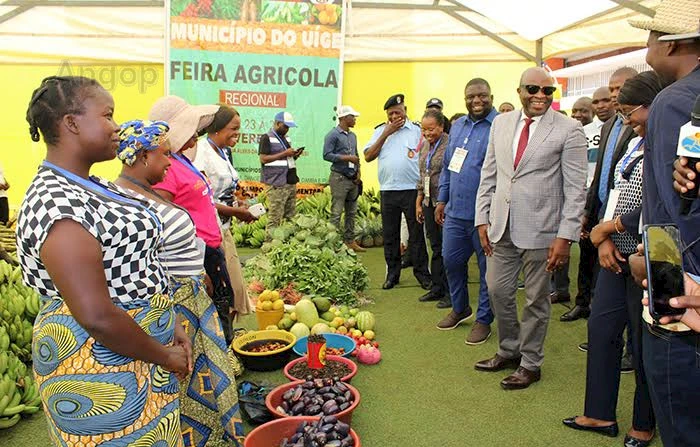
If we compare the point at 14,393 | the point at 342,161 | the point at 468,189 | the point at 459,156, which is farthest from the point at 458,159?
the point at 14,393

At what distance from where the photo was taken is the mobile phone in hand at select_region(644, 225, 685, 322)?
1479mm

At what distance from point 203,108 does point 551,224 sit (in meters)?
2.32

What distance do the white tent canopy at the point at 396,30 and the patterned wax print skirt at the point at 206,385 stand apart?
24.1ft

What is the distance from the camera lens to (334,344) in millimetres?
4543

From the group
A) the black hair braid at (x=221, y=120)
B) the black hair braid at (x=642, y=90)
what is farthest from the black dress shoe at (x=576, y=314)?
the black hair braid at (x=221, y=120)

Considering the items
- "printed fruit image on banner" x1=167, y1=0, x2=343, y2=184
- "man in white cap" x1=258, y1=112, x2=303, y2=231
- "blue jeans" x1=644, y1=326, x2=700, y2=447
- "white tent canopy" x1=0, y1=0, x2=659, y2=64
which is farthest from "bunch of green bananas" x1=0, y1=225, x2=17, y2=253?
"blue jeans" x1=644, y1=326, x2=700, y2=447

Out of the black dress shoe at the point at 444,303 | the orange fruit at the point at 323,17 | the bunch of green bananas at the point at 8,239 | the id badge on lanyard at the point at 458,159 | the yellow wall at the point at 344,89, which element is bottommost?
the black dress shoe at the point at 444,303

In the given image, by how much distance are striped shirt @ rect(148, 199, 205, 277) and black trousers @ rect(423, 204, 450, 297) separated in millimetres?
3822

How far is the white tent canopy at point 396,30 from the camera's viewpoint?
332 inches

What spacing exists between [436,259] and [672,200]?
4.55 m

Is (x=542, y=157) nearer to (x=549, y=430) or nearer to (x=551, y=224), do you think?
(x=551, y=224)

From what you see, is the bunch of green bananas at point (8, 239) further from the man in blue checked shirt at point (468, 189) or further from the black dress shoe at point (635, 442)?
the black dress shoe at point (635, 442)

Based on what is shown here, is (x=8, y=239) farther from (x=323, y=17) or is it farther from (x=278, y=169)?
(x=323, y=17)

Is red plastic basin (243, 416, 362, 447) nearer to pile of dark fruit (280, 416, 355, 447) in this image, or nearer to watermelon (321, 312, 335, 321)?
pile of dark fruit (280, 416, 355, 447)
